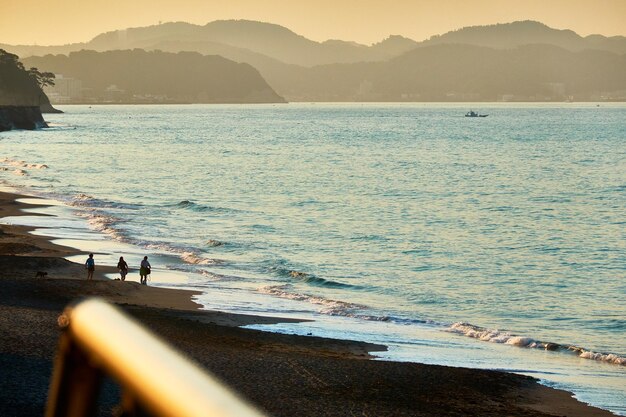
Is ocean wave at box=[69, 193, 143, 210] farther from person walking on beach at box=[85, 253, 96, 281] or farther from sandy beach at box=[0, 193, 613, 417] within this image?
sandy beach at box=[0, 193, 613, 417]

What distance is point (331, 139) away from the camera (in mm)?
186250

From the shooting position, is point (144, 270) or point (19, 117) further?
point (19, 117)

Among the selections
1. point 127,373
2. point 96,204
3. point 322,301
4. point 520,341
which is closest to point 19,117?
point 96,204

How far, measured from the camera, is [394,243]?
5359cm

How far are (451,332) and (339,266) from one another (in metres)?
14.6

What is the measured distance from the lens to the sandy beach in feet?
59.6

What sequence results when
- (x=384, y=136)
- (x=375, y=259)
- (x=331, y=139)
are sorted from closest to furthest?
(x=375, y=259)
(x=331, y=139)
(x=384, y=136)

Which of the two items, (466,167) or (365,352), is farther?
(466,167)

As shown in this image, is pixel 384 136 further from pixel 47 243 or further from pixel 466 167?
pixel 47 243

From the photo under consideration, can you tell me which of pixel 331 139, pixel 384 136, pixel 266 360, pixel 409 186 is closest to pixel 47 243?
pixel 266 360

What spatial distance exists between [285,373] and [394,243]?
109 feet

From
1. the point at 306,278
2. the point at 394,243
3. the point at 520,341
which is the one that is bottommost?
the point at 394,243

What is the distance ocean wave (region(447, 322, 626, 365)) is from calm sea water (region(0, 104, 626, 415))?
51 mm

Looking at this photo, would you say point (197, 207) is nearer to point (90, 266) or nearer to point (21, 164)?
point (90, 266)
